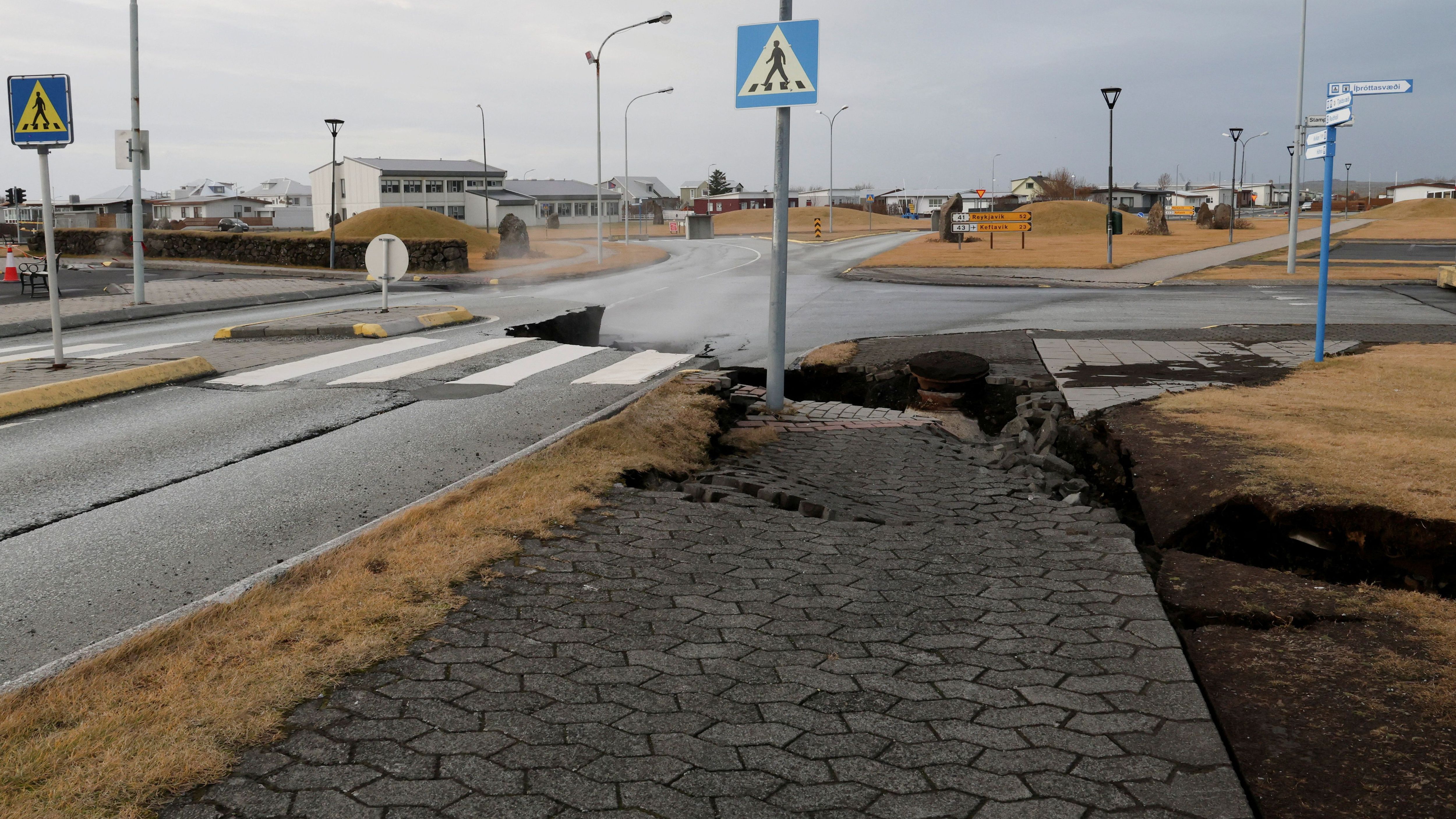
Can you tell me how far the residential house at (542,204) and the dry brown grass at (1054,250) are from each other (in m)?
40.6

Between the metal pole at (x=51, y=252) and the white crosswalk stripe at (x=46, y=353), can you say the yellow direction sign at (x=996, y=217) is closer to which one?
the white crosswalk stripe at (x=46, y=353)

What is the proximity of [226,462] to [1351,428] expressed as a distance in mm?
8010

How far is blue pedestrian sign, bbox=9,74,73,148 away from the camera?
9.84m

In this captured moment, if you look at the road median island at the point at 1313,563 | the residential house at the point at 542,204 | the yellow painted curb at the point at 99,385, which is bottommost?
the road median island at the point at 1313,563

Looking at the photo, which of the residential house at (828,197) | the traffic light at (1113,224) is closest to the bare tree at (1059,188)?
the residential house at (828,197)

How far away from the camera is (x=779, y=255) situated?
9.16m

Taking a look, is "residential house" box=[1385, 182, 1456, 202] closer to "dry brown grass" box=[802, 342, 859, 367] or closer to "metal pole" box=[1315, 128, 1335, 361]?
"metal pole" box=[1315, 128, 1335, 361]

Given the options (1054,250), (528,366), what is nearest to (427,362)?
(528,366)

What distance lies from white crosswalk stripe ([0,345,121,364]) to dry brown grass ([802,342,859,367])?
813 cm

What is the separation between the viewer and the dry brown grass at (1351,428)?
613 centimetres

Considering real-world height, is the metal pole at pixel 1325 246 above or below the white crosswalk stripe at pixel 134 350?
above

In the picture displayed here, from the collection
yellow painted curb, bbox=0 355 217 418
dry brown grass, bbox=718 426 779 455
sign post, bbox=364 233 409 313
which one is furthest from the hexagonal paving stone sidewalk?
sign post, bbox=364 233 409 313

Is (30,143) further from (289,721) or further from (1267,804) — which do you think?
(1267,804)

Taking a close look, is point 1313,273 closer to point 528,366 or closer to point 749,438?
point 528,366
